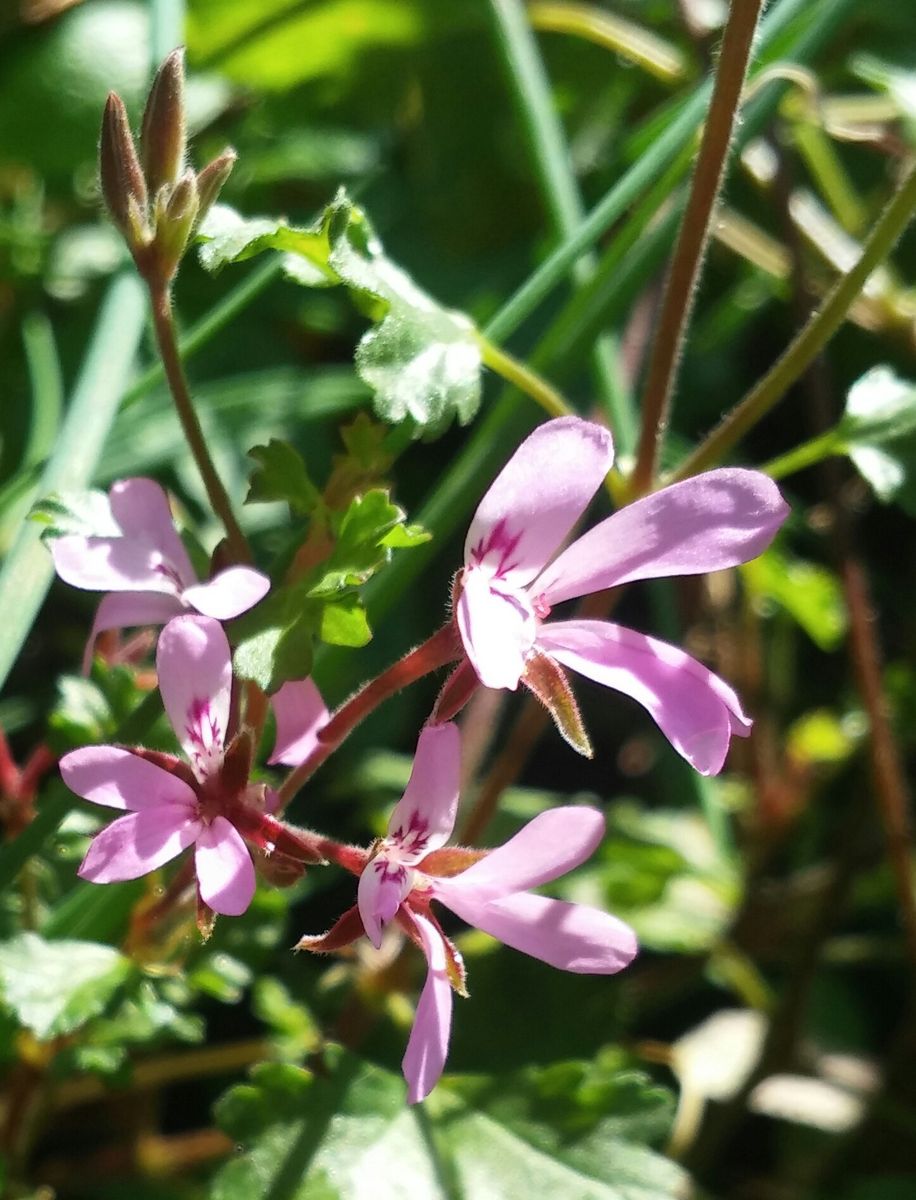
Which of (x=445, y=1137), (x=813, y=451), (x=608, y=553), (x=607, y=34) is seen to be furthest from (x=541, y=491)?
(x=607, y=34)

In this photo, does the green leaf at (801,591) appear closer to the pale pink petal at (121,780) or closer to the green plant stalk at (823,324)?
the green plant stalk at (823,324)

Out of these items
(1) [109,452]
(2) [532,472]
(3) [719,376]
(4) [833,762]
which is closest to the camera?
(2) [532,472]

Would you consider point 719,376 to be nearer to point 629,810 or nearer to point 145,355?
point 629,810

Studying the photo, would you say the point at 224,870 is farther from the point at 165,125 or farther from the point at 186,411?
the point at 165,125

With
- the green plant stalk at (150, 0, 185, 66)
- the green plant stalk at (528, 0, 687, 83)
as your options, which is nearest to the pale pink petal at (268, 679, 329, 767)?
the green plant stalk at (150, 0, 185, 66)

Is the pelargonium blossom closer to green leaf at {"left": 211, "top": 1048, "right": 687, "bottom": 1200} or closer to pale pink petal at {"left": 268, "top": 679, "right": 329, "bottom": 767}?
pale pink petal at {"left": 268, "top": 679, "right": 329, "bottom": 767}

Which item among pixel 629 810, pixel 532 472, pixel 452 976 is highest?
pixel 532 472

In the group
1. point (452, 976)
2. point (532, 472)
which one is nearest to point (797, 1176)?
point (452, 976)
